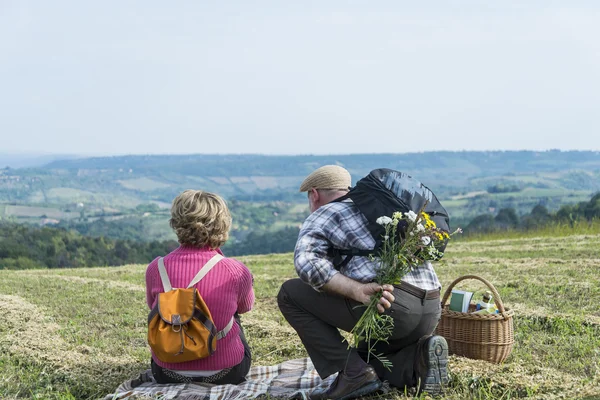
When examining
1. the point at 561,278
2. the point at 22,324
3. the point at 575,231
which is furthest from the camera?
the point at 575,231

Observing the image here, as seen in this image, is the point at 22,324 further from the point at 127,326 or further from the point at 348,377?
the point at 348,377

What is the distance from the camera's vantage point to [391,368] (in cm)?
432

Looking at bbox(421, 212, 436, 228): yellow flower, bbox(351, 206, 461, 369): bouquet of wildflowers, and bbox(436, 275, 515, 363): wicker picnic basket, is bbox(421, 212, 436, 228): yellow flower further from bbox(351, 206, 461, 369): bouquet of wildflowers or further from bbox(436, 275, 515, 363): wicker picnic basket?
bbox(436, 275, 515, 363): wicker picnic basket

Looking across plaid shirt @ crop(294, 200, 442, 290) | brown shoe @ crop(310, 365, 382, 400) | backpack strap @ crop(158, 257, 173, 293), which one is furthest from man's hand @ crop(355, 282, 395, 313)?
backpack strap @ crop(158, 257, 173, 293)

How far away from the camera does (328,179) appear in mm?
4422

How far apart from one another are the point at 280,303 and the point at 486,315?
1.46 meters

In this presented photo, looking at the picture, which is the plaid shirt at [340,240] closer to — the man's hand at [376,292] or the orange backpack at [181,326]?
the man's hand at [376,292]

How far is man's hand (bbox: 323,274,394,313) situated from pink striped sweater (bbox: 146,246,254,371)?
2.63 ft

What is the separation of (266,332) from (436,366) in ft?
8.93

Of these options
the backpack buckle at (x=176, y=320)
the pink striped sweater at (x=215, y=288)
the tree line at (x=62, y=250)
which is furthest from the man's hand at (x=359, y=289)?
the tree line at (x=62, y=250)

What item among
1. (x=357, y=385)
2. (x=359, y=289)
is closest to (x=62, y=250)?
(x=357, y=385)

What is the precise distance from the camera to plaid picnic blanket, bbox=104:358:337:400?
14.3 feet

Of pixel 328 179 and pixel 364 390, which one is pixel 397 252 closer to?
pixel 328 179

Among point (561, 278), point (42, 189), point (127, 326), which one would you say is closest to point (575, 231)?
point (561, 278)
